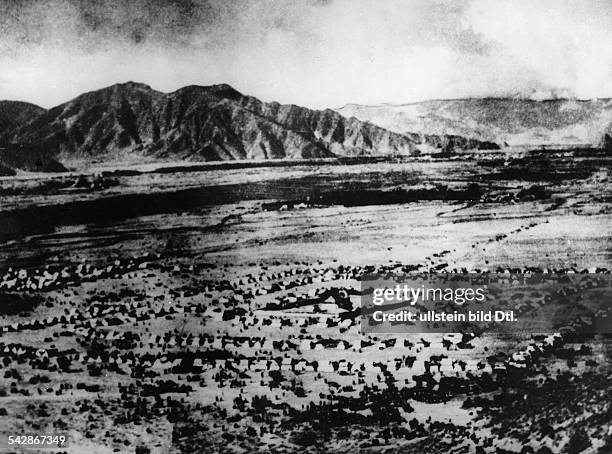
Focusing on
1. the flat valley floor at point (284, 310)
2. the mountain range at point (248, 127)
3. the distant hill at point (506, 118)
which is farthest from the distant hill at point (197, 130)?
the flat valley floor at point (284, 310)

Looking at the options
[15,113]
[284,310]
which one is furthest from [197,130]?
[284,310]

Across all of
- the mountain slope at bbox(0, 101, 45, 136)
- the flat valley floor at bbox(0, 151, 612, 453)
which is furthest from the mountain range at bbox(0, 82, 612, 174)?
the flat valley floor at bbox(0, 151, 612, 453)

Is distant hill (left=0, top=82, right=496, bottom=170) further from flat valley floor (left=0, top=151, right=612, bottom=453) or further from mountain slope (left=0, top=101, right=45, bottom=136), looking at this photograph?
flat valley floor (left=0, top=151, right=612, bottom=453)

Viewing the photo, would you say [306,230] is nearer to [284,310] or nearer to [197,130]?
[284,310]

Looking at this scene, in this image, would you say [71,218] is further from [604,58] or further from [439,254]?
[604,58]

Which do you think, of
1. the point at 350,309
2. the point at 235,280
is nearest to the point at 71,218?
the point at 235,280

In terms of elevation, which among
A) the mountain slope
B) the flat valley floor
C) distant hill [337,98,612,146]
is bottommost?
the flat valley floor
